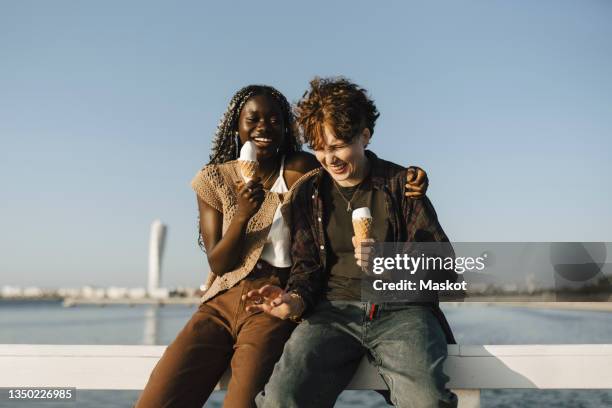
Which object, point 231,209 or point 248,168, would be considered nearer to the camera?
point 248,168

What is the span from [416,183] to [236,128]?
1218 millimetres

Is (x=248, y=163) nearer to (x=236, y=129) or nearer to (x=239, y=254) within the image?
(x=239, y=254)

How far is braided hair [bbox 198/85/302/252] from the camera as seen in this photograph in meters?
3.40

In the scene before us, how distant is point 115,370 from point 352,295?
111cm

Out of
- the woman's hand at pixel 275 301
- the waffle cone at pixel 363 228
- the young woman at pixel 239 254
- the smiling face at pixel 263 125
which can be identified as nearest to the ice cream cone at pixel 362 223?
the waffle cone at pixel 363 228

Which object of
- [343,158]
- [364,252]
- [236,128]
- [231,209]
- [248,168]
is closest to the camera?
[364,252]

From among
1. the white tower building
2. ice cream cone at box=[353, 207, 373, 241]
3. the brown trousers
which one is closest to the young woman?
the brown trousers

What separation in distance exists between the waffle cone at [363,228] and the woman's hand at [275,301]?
387 millimetres

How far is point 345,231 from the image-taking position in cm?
282

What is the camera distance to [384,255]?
2705 millimetres

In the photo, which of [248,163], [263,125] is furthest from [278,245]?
[263,125]

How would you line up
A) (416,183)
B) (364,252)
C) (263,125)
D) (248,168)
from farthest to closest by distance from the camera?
1. (263,125)
2. (248,168)
3. (416,183)
4. (364,252)

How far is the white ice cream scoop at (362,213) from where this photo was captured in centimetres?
262

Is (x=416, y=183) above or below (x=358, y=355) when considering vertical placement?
above
